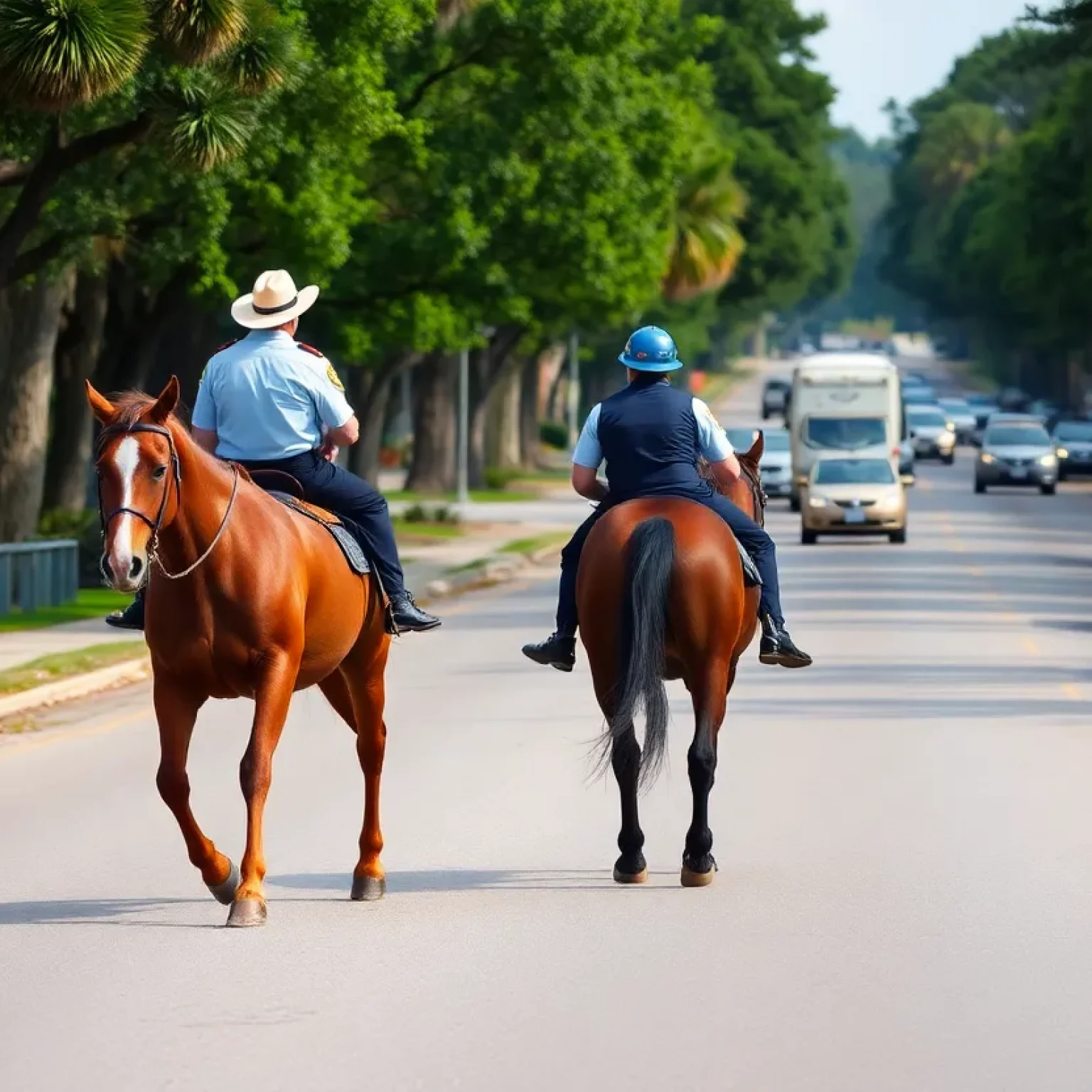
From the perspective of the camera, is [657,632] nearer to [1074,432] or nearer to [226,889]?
[226,889]

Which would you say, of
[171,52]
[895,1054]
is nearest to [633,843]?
[895,1054]

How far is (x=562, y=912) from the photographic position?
10680 mm

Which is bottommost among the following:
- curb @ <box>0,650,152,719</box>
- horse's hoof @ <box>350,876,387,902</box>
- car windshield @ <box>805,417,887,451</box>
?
curb @ <box>0,650,152,719</box>

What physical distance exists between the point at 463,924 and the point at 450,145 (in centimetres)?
3208

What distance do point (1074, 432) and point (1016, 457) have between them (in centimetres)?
1061

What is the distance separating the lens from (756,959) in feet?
31.4

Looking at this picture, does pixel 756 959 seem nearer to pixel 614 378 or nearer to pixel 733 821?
pixel 733 821

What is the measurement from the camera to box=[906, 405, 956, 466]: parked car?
9119 centimetres

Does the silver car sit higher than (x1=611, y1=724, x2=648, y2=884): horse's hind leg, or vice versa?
(x1=611, y1=724, x2=648, y2=884): horse's hind leg

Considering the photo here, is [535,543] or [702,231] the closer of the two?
[535,543]

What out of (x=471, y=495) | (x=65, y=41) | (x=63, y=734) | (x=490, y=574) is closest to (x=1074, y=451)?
(x=471, y=495)

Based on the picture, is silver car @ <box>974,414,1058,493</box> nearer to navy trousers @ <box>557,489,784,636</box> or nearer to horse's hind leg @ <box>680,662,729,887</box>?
navy trousers @ <box>557,489,784,636</box>

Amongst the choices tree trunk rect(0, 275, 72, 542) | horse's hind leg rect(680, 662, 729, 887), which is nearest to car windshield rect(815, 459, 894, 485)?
tree trunk rect(0, 275, 72, 542)

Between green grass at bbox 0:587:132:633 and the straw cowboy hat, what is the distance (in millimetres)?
14824
